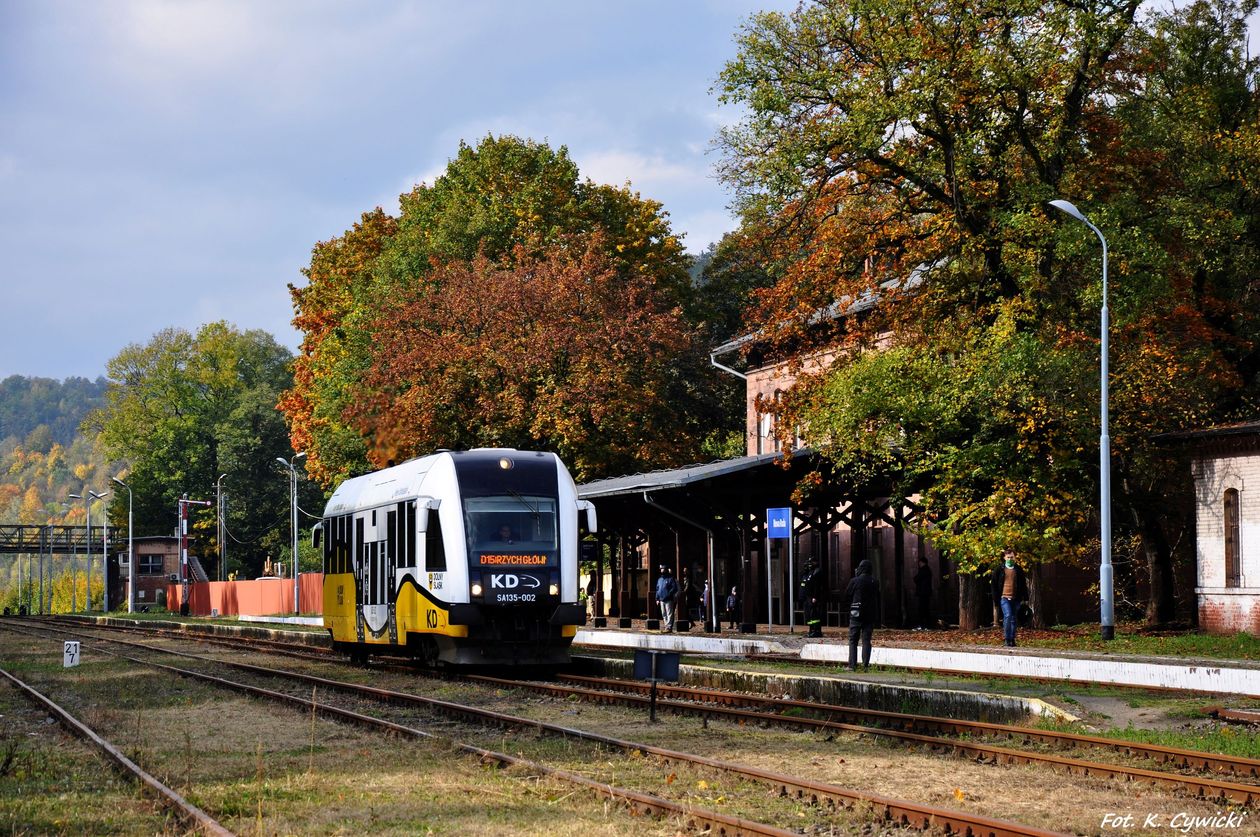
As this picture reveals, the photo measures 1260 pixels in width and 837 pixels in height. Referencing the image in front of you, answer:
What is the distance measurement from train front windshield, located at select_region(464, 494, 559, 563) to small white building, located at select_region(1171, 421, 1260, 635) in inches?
593

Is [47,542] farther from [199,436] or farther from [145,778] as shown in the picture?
[145,778]

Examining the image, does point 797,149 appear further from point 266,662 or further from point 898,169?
point 266,662

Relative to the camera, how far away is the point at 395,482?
25359 mm

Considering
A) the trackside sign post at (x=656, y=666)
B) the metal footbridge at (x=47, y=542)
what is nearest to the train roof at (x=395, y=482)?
the trackside sign post at (x=656, y=666)

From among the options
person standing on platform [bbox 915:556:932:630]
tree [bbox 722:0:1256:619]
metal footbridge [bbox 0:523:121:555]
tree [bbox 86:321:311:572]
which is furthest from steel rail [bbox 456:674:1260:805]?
metal footbridge [bbox 0:523:121:555]

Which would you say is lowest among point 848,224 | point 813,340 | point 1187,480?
point 1187,480

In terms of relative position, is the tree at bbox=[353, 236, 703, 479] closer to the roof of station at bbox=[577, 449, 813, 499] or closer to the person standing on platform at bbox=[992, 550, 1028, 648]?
the roof of station at bbox=[577, 449, 813, 499]

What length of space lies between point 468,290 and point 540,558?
2761 centimetres

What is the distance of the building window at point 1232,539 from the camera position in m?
30.2

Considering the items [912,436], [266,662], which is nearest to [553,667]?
[266,662]

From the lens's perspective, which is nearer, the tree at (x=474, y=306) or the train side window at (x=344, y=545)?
the train side window at (x=344, y=545)

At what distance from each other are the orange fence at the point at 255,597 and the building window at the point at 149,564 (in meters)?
19.3

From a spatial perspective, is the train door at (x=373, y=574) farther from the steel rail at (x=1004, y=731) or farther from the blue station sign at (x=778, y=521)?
the blue station sign at (x=778, y=521)

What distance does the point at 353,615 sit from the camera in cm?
2775
